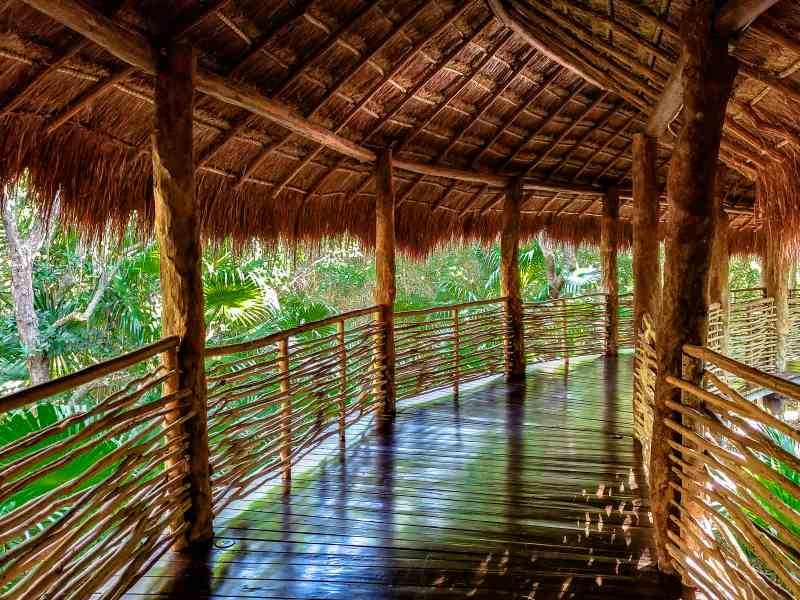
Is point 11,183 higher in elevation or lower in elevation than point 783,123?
lower

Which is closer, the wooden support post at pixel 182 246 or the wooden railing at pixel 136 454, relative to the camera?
the wooden railing at pixel 136 454

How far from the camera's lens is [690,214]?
2.44 m

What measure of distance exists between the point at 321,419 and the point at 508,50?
3110 mm

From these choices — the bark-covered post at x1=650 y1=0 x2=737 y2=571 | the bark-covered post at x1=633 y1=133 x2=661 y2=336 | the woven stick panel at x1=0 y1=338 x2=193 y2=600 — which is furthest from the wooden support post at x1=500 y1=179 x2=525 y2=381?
the woven stick panel at x1=0 y1=338 x2=193 y2=600

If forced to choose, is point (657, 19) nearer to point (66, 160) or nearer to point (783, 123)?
point (783, 123)

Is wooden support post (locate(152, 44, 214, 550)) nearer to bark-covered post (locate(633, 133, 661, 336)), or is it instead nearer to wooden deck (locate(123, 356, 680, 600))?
wooden deck (locate(123, 356, 680, 600))

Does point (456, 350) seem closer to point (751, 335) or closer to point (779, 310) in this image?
point (751, 335)

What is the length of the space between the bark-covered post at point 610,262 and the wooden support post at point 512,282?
155 centimetres

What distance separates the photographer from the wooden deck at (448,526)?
2400 millimetres

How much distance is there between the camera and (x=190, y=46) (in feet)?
8.75

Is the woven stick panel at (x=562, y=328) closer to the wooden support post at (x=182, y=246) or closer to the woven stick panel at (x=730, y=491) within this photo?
the woven stick panel at (x=730, y=491)

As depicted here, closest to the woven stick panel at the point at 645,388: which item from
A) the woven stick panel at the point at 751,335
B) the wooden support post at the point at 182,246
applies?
the wooden support post at the point at 182,246

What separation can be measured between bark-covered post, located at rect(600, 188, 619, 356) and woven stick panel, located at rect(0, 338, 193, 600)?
5.95 m

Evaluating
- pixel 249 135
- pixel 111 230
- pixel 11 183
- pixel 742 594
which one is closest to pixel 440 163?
pixel 249 135
